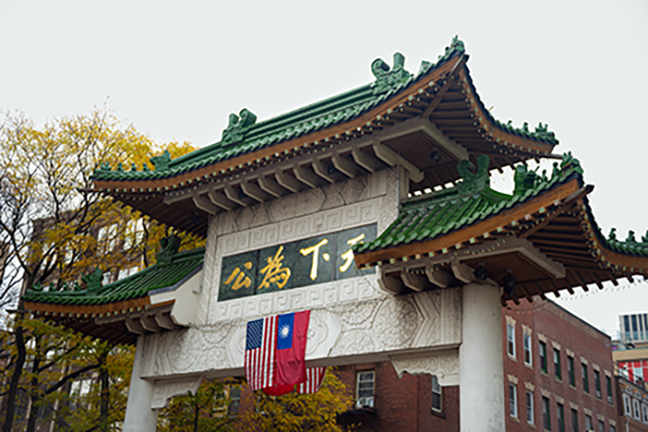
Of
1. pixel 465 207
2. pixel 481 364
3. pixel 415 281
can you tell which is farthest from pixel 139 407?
pixel 465 207

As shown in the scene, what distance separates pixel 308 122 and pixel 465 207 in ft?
12.8

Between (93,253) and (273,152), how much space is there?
41.5 feet

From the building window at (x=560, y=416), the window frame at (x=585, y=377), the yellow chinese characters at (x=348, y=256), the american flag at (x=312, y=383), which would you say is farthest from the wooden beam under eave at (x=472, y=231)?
the window frame at (x=585, y=377)

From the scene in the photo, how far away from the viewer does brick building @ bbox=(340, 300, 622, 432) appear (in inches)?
1024

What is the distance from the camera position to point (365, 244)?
9.63 m

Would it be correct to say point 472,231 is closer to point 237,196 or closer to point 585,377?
point 237,196

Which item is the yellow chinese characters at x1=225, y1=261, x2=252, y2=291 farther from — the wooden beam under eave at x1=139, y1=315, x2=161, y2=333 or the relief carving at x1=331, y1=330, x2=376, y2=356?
the relief carving at x1=331, y1=330, x2=376, y2=356

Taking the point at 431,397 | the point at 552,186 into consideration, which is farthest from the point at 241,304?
the point at 431,397

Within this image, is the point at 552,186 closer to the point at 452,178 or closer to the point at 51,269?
the point at 452,178

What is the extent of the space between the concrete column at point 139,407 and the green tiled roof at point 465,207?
6064 mm

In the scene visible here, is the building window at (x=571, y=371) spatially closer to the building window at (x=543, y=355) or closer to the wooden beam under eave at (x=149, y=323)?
the building window at (x=543, y=355)

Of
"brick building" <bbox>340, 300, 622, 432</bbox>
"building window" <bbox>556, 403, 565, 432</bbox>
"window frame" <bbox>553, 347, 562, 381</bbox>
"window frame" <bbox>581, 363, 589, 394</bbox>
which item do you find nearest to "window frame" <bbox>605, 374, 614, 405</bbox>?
"brick building" <bbox>340, 300, 622, 432</bbox>

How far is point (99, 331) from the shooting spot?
46.8ft

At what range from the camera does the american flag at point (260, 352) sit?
11383 mm
